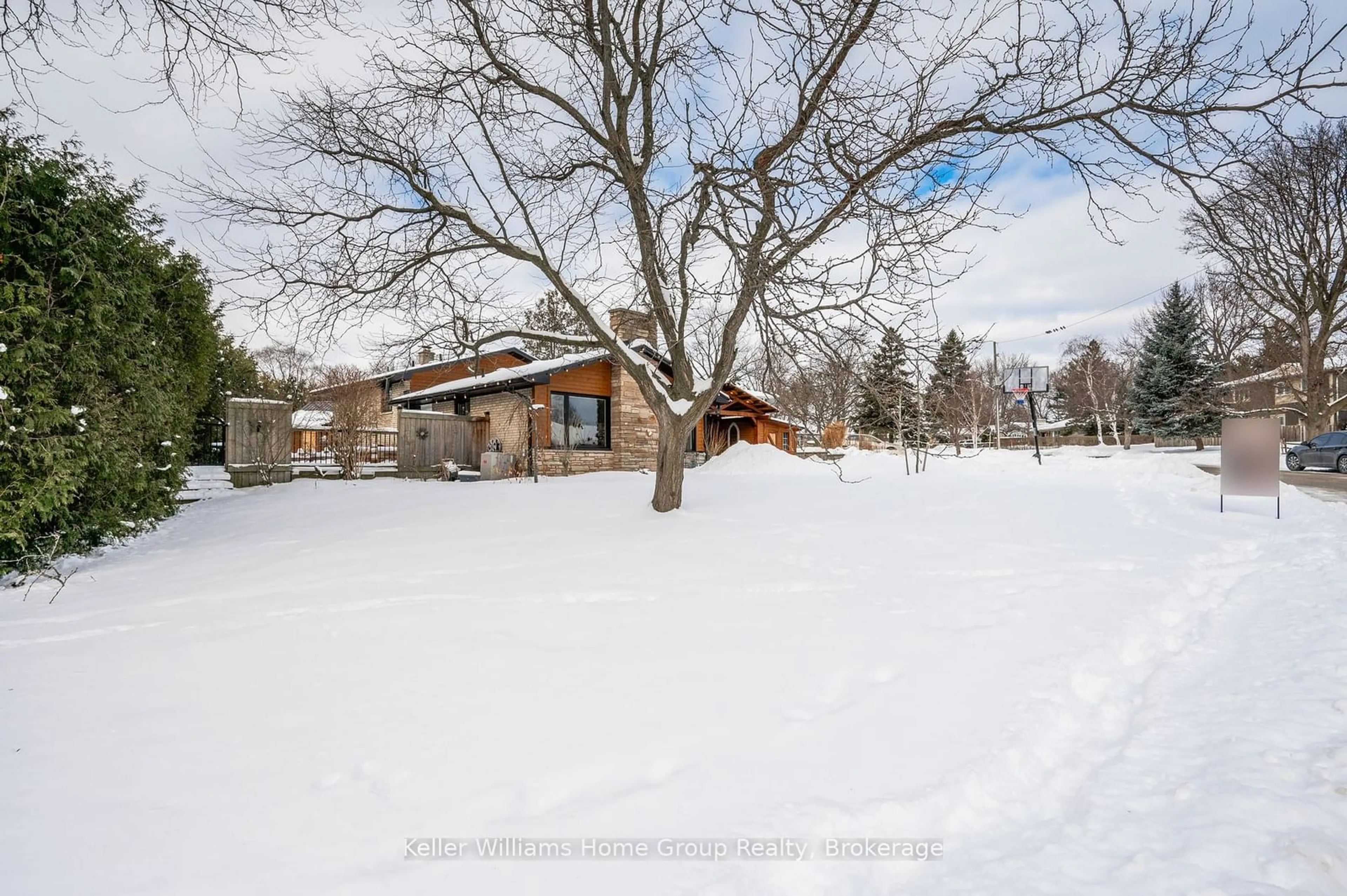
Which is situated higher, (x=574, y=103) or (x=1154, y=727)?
(x=574, y=103)

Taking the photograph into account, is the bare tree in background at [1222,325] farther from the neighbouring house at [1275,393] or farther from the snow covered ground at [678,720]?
the snow covered ground at [678,720]

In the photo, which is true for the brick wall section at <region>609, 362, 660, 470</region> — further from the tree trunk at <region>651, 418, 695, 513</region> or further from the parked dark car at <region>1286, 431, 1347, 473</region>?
the parked dark car at <region>1286, 431, 1347, 473</region>

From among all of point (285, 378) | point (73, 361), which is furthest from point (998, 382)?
point (285, 378)

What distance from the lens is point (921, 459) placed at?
15477 millimetres

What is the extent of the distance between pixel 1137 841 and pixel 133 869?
3.06m

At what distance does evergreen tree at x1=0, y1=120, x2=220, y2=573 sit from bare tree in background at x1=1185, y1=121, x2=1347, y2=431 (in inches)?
388

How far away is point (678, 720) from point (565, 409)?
15.5 m

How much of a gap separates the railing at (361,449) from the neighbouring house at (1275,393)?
27.4 m

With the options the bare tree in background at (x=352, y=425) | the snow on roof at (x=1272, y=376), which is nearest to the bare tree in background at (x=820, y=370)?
the bare tree in background at (x=352, y=425)

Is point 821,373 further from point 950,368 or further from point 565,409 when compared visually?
point 565,409

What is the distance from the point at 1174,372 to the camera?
28.9m

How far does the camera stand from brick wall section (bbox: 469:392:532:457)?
1655 centimetres

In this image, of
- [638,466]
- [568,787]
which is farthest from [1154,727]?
[638,466]

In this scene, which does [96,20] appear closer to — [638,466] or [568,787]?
[568,787]
